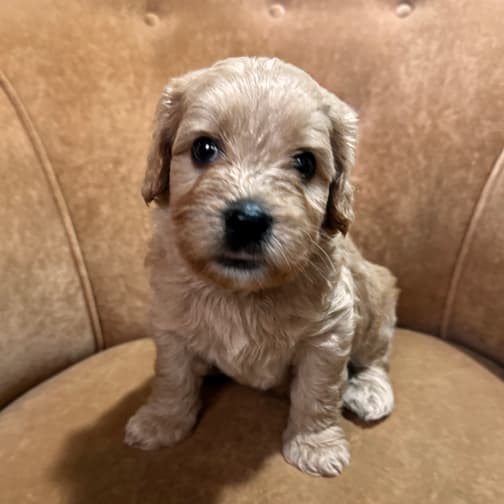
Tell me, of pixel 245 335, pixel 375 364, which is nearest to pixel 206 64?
pixel 245 335

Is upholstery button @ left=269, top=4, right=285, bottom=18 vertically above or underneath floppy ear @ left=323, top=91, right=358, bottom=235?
above

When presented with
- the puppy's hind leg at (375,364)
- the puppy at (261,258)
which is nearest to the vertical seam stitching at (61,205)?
the puppy at (261,258)

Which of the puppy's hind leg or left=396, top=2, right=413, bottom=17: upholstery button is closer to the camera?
the puppy's hind leg

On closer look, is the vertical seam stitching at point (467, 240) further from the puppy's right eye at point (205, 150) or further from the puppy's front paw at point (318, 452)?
the puppy's right eye at point (205, 150)

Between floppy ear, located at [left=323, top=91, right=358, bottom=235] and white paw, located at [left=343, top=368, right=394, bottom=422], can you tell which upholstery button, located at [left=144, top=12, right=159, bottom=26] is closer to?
floppy ear, located at [left=323, top=91, right=358, bottom=235]

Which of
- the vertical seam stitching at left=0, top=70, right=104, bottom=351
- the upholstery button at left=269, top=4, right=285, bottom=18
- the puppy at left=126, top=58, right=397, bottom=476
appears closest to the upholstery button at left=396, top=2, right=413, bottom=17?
the upholstery button at left=269, top=4, right=285, bottom=18

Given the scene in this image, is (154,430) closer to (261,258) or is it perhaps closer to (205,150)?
(261,258)
